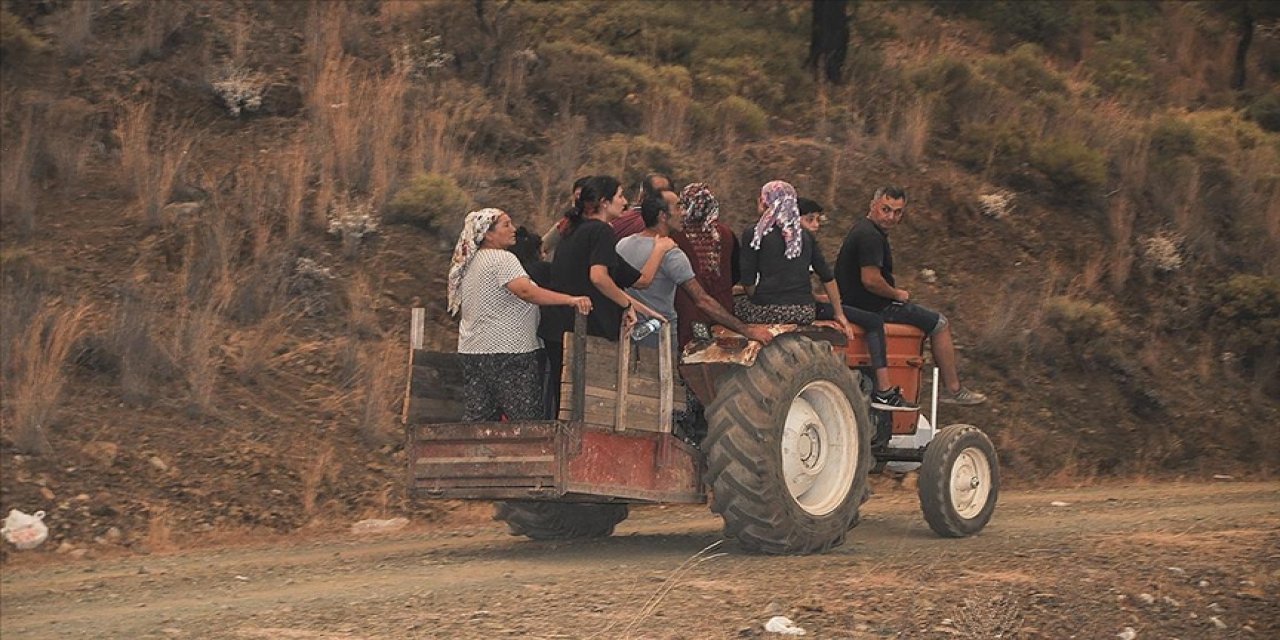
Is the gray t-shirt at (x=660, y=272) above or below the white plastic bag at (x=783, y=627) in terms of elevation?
above

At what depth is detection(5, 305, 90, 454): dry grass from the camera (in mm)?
13680

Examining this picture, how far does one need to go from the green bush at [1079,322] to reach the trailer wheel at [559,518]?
8.50 metres

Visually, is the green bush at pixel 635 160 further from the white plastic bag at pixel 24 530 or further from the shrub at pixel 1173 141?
the white plastic bag at pixel 24 530

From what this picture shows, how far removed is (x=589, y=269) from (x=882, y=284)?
2.60 metres

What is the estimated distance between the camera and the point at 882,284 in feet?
41.8

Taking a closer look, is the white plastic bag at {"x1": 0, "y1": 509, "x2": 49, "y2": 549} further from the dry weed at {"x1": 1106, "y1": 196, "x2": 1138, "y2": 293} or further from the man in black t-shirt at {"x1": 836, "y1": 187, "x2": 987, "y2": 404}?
the dry weed at {"x1": 1106, "y1": 196, "x2": 1138, "y2": 293}

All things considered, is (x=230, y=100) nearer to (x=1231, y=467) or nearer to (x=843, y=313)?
(x=843, y=313)

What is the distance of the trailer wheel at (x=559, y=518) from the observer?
12.5 m

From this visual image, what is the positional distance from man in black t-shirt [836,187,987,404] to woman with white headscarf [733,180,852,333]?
922 mm

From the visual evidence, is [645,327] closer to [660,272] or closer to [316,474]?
[660,272]

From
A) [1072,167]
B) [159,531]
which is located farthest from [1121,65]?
[159,531]

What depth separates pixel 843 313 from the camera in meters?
12.3

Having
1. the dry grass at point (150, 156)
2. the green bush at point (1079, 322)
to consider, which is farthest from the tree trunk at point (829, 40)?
the dry grass at point (150, 156)

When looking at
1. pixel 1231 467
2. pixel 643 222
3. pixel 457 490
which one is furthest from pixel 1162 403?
pixel 457 490
